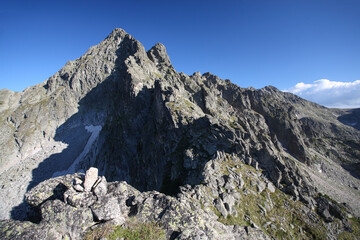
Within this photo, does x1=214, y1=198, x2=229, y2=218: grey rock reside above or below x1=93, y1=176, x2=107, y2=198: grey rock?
below

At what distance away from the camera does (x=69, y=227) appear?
9.64 metres

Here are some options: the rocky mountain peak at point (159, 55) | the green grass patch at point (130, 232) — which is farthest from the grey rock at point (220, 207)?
the rocky mountain peak at point (159, 55)

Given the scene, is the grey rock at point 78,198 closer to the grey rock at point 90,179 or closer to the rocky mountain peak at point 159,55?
the grey rock at point 90,179

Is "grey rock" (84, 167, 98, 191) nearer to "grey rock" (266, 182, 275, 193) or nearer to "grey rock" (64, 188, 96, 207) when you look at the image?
"grey rock" (64, 188, 96, 207)

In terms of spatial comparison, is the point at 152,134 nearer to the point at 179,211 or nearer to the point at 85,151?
the point at 179,211

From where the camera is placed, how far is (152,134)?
47344 mm

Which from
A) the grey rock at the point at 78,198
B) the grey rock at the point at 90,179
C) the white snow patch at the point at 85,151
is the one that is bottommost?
the grey rock at the point at 78,198

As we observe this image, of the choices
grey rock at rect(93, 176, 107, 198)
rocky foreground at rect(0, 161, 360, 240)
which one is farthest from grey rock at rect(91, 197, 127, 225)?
grey rock at rect(93, 176, 107, 198)

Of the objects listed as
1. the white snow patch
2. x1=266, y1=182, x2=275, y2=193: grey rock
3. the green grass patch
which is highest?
the white snow patch

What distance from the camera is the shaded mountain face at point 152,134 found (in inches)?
1352

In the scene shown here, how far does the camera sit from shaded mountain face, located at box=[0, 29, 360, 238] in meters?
34.3

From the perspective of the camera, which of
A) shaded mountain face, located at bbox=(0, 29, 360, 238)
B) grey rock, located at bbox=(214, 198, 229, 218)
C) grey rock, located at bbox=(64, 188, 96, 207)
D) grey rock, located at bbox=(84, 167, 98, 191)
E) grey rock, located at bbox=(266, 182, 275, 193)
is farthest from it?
shaded mountain face, located at bbox=(0, 29, 360, 238)

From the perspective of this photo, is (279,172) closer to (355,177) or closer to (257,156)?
(257,156)

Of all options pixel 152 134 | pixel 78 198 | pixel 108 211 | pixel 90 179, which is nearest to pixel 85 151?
pixel 152 134
